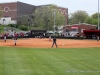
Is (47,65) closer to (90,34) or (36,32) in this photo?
(90,34)

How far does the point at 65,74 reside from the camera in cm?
1000

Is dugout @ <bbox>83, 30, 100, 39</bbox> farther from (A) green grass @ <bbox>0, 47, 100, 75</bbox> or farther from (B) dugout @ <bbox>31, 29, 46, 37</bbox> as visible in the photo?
(A) green grass @ <bbox>0, 47, 100, 75</bbox>

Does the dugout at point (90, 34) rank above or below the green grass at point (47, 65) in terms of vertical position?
above

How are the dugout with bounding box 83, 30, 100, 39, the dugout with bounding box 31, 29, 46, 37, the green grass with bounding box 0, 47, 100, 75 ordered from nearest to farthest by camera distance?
1. the green grass with bounding box 0, 47, 100, 75
2. the dugout with bounding box 83, 30, 100, 39
3. the dugout with bounding box 31, 29, 46, 37

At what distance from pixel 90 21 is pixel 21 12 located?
43.5 meters

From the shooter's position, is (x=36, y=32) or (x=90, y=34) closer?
(x=90, y=34)

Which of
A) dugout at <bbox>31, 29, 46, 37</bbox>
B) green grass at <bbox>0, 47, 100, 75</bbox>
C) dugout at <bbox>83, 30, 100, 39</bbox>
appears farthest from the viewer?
dugout at <bbox>31, 29, 46, 37</bbox>

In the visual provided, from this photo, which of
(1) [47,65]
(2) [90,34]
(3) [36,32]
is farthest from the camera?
(3) [36,32]

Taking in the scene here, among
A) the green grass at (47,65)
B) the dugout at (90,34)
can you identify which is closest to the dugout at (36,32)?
the dugout at (90,34)

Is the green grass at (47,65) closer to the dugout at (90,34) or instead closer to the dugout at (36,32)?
the dugout at (90,34)

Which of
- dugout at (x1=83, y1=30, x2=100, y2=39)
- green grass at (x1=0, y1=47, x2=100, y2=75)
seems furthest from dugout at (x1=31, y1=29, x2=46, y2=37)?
green grass at (x1=0, y1=47, x2=100, y2=75)

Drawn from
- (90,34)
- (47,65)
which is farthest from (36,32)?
(47,65)

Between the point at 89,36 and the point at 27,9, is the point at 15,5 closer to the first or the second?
the point at 27,9

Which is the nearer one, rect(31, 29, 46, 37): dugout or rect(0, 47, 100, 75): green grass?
rect(0, 47, 100, 75): green grass
